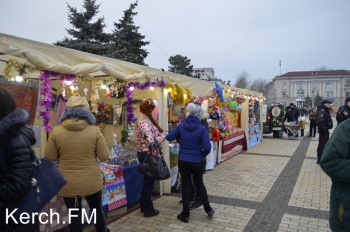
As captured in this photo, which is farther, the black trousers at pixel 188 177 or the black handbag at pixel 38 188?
the black trousers at pixel 188 177

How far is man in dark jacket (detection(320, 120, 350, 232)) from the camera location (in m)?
1.80

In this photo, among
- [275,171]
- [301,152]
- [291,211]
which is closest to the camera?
[291,211]

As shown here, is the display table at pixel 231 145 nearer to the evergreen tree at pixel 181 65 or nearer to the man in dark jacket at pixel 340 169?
the man in dark jacket at pixel 340 169

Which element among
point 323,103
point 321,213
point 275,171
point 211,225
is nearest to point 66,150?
point 211,225

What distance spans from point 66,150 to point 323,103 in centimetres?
690

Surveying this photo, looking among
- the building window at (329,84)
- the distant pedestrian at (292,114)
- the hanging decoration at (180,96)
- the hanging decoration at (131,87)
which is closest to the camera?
the hanging decoration at (131,87)

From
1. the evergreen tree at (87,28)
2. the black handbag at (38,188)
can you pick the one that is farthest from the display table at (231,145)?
the evergreen tree at (87,28)

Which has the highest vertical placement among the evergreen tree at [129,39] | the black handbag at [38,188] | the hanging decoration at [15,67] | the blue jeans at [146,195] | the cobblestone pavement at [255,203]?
the evergreen tree at [129,39]

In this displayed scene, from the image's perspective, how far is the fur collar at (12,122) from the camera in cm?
160

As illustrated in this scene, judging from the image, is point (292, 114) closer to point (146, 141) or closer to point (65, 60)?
point (146, 141)

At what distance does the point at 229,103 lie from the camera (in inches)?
356

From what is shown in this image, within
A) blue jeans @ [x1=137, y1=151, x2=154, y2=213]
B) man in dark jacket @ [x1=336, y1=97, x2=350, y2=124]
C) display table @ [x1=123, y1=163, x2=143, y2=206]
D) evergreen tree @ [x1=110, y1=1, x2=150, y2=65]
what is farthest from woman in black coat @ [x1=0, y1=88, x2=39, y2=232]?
evergreen tree @ [x1=110, y1=1, x2=150, y2=65]

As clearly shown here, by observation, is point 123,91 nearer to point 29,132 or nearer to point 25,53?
point 25,53

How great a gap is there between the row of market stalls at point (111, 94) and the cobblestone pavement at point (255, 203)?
53 centimetres
